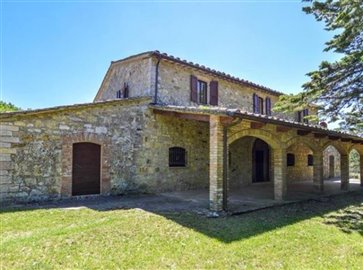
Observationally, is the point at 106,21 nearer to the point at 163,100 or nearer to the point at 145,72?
the point at 145,72

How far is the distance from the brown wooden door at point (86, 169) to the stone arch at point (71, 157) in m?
0.19

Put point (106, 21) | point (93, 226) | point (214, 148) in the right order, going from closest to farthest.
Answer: point (93, 226)
point (214, 148)
point (106, 21)

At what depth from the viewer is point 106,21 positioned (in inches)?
451

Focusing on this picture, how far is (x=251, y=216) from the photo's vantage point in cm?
805

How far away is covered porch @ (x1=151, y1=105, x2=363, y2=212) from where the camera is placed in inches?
331

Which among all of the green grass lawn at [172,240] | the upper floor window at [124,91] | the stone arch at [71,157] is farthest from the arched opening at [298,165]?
the stone arch at [71,157]

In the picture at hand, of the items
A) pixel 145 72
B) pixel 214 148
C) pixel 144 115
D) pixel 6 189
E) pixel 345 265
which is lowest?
pixel 345 265

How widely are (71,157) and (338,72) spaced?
34.0 feet

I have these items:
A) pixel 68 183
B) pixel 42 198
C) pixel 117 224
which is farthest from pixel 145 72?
pixel 117 224

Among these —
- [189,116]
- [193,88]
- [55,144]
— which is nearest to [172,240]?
[189,116]

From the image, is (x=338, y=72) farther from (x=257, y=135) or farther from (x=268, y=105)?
(x=268, y=105)

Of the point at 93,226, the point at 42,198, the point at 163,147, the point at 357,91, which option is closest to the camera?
the point at 93,226

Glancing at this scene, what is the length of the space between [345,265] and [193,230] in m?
3.06

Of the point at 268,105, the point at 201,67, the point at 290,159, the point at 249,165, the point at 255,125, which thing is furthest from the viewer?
the point at 290,159
